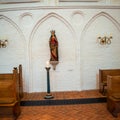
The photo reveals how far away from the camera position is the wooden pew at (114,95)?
5.32m

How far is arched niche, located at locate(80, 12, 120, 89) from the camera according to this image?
26.8ft

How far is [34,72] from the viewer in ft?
26.8

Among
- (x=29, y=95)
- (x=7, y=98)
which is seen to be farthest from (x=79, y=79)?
(x=7, y=98)

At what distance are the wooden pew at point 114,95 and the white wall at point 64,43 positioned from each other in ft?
8.52

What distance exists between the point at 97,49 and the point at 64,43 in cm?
130

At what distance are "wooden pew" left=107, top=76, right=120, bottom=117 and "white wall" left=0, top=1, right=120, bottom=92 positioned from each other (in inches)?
102

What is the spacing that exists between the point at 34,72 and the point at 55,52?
3.79ft

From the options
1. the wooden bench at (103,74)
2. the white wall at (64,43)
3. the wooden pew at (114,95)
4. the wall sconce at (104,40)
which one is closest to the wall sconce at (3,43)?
the white wall at (64,43)

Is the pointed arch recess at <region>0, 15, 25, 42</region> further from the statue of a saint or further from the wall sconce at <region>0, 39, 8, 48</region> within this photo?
the statue of a saint

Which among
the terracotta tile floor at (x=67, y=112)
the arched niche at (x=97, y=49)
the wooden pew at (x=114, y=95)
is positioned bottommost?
the terracotta tile floor at (x=67, y=112)

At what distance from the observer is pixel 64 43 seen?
8117 mm

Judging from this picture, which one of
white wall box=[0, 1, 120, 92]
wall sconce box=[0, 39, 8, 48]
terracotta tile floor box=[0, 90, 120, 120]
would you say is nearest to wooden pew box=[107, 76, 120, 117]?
terracotta tile floor box=[0, 90, 120, 120]

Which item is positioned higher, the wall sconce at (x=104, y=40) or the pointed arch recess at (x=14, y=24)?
the pointed arch recess at (x=14, y=24)

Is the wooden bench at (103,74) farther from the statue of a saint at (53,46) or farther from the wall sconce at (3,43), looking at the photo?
the wall sconce at (3,43)
